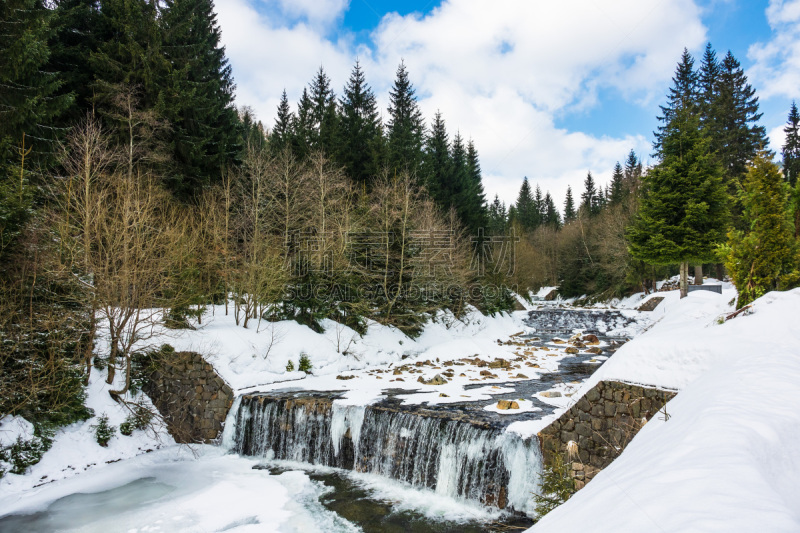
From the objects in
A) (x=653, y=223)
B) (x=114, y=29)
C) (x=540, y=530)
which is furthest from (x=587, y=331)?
(x=114, y=29)

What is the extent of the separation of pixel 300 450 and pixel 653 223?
1901 centimetres

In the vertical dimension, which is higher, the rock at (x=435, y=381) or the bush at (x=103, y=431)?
the rock at (x=435, y=381)

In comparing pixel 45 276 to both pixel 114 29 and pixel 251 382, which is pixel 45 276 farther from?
pixel 114 29

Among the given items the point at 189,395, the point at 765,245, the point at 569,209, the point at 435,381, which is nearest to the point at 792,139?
the point at 569,209

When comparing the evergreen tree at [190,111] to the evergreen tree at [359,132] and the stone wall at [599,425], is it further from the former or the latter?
the stone wall at [599,425]

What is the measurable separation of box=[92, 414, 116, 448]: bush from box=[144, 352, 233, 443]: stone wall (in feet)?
4.51

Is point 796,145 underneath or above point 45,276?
above

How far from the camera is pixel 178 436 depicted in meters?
11.0

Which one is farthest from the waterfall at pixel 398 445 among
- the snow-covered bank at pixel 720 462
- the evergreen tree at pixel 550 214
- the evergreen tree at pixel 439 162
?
the evergreen tree at pixel 550 214

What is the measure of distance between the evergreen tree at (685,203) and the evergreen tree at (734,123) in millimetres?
15152

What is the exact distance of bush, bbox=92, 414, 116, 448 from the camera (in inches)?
380

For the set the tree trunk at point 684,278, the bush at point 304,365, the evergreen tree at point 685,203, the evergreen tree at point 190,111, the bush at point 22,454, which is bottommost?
the bush at point 22,454

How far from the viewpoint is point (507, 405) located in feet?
30.0

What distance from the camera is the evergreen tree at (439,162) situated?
31047 millimetres
